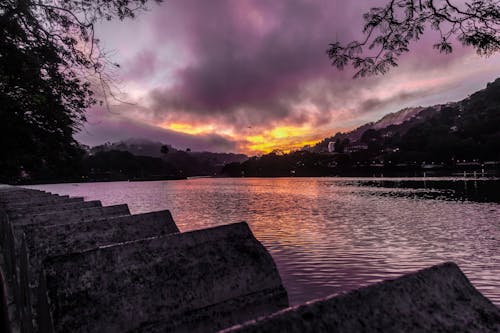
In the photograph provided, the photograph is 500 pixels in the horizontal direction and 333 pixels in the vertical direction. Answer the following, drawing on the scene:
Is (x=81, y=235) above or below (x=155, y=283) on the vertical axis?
above

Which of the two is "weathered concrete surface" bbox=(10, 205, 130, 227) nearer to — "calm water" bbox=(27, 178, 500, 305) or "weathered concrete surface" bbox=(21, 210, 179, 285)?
"weathered concrete surface" bbox=(21, 210, 179, 285)

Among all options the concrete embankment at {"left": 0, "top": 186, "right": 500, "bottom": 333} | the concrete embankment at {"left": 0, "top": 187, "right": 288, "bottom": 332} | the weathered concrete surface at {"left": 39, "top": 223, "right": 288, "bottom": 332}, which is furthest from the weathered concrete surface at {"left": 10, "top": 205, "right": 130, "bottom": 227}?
the weathered concrete surface at {"left": 39, "top": 223, "right": 288, "bottom": 332}

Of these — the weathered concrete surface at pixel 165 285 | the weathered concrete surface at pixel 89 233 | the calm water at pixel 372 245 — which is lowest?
the calm water at pixel 372 245

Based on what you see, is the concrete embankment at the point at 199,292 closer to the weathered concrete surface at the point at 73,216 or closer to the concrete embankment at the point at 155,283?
the concrete embankment at the point at 155,283

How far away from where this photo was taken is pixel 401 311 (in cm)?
153

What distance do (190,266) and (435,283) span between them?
1697mm

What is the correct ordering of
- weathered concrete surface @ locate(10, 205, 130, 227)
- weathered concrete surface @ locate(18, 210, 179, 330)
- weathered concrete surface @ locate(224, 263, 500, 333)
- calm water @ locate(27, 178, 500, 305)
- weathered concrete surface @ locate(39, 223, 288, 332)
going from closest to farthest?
1. weathered concrete surface @ locate(224, 263, 500, 333)
2. weathered concrete surface @ locate(39, 223, 288, 332)
3. weathered concrete surface @ locate(18, 210, 179, 330)
4. weathered concrete surface @ locate(10, 205, 130, 227)
5. calm water @ locate(27, 178, 500, 305)

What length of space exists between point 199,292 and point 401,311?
1.59 metres

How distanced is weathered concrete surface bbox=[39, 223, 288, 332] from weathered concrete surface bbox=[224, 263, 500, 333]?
4.62 ft

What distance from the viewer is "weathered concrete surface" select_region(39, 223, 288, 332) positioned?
2.40 metres

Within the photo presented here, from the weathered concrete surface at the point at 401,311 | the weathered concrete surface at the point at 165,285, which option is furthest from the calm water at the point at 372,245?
the weathered concrete surface at the point at 401,311

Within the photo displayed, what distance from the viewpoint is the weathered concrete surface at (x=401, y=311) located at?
54.6 inches

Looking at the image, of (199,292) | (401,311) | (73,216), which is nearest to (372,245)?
(73,216)

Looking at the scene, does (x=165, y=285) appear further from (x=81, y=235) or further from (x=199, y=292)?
(x=81, y=235)
